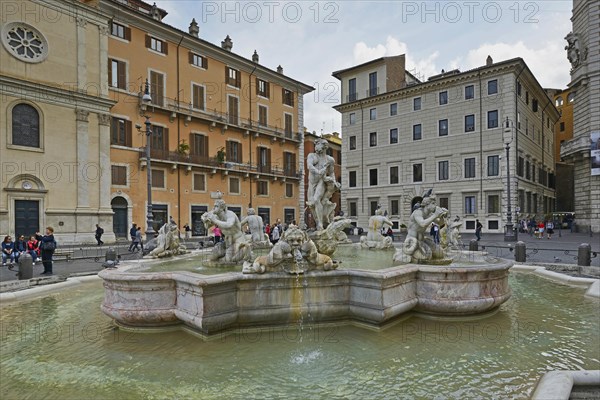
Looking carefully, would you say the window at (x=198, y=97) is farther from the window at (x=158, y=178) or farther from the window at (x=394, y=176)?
the window at (x=394, y=176)

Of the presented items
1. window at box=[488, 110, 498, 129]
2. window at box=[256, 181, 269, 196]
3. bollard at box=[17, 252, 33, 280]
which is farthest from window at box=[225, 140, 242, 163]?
bollard at box=[17, 252, 33, 280]

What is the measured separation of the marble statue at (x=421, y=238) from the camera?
20.5 feet

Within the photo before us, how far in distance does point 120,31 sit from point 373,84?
26.0 m

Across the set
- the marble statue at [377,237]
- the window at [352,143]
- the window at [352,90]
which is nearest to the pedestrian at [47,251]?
the marble statue at [377,237]

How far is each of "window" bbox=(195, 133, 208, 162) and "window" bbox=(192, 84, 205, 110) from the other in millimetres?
2502

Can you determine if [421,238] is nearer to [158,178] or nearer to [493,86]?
[158,178]

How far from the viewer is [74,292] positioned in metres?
8.17

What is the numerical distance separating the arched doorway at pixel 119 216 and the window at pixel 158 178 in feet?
9.29

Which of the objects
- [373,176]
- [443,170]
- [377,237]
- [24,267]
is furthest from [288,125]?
[24,267]

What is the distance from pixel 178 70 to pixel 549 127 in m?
42.6

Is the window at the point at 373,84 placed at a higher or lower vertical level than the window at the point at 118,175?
higher

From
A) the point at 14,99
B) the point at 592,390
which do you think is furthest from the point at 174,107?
the point at 592,390

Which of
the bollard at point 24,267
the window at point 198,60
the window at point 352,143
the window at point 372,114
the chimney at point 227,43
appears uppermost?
the chimney at point 227,43

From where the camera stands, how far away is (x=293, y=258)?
523 cm
